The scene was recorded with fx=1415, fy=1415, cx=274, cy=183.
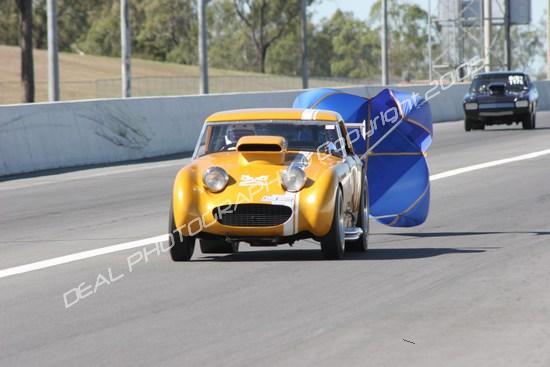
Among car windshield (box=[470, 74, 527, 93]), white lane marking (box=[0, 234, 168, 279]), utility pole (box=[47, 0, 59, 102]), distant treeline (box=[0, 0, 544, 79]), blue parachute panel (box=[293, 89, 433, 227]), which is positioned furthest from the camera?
distant treeline (box=[0, 0, 544, 79])

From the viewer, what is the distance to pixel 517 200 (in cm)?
1895

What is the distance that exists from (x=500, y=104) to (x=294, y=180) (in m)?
28.8

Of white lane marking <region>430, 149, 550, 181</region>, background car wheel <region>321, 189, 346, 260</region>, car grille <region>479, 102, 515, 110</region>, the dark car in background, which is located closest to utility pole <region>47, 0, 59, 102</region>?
the dark car in background

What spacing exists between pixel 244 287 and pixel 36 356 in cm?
305

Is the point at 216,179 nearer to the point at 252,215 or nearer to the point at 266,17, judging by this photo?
the point at 252,215

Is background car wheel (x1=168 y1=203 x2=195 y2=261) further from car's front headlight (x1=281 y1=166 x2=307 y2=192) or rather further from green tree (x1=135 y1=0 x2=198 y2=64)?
green tree (x1=135 y1=0 x2=198 y2=64)

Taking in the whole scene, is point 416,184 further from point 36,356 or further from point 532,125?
point 532,125

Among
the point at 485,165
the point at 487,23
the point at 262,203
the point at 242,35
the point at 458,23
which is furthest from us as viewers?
the point at 242,35

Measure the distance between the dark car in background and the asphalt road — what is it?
2215 centimetres

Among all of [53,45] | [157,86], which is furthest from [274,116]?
[157,86]

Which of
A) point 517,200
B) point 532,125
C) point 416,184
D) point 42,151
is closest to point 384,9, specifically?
point 532,125

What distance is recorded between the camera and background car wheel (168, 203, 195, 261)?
12438 millimetres

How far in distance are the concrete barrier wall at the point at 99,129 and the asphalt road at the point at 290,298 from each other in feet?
27.1

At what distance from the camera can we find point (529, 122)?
40625mm
